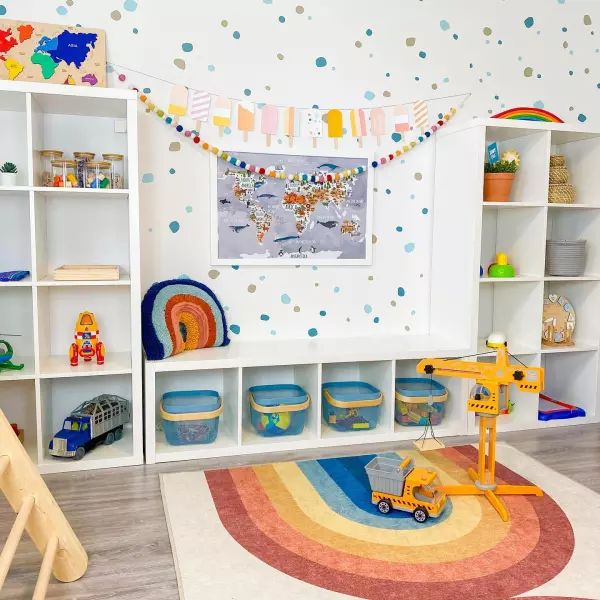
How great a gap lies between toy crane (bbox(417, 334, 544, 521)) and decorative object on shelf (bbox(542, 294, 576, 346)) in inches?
42.8

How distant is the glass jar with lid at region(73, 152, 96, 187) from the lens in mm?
2686

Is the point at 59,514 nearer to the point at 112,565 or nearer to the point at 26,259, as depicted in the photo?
the point at 112,565

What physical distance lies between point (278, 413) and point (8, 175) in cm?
151

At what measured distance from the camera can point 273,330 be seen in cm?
327

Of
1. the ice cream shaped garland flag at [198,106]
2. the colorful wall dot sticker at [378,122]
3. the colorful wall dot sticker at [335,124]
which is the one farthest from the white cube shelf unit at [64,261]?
the colorful wall dot sticker at [378,122]

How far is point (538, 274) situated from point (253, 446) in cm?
165

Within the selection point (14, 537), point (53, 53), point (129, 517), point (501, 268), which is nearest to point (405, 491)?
point (129, 517)

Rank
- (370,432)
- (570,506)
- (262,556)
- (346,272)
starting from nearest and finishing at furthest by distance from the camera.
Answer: (262,556), (570,506), (370,432), (346,272)

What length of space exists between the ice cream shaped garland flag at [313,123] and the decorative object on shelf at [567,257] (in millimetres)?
1329

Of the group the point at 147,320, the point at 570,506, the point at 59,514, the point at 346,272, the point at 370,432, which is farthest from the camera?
the point at 346,272

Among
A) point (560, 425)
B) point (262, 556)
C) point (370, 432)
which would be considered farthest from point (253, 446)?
point (560, 425)

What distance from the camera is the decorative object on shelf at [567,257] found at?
11.0ft

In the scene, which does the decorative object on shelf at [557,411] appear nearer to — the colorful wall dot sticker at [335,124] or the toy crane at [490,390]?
the toy crane at [490,390]

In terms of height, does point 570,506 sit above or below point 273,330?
below
